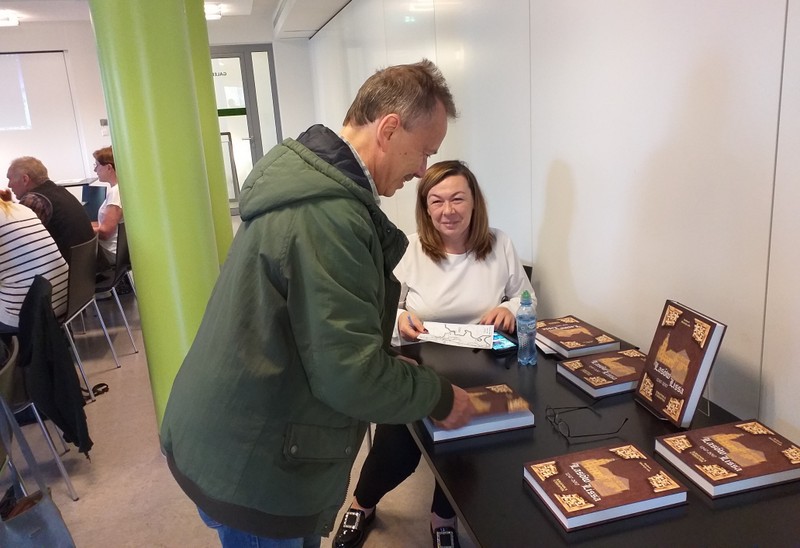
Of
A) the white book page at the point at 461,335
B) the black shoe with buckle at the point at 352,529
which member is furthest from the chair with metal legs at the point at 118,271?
the white book page at the point at 461,335

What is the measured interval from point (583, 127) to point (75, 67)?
692cm

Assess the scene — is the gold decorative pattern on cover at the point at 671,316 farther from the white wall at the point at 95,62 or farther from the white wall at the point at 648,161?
the white wall at the point at 95,62

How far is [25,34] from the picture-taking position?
675 centimetres

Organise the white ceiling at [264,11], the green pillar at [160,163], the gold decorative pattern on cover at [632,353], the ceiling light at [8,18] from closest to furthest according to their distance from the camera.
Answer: the gold decorative pattern on cover at [632,353] < the green pillar at [160,163] < the white ceiling at [264,11] < the ceiling light at [8,18]

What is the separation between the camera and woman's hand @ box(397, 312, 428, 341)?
1816mm

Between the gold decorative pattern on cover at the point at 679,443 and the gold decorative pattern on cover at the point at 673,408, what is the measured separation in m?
0.09

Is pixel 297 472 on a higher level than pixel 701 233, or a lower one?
lower

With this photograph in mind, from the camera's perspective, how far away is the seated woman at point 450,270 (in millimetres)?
1951

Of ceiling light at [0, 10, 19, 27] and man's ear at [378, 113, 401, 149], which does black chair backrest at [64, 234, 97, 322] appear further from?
ceiling light at [0, 10, 19, 27]

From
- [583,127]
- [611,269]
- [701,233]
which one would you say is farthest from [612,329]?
[583,127]

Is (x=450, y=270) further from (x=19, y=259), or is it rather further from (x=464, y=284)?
(x=19, y=259)

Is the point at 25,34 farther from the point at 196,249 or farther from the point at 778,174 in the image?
the point at 778,174

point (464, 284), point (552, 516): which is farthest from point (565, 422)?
point (464, 284)

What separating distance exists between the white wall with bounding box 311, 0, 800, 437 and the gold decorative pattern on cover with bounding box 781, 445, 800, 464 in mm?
204
